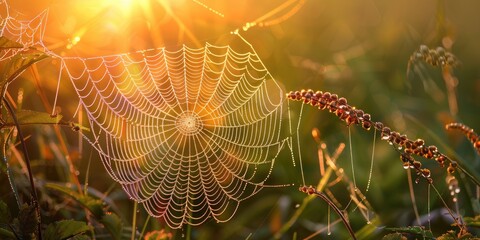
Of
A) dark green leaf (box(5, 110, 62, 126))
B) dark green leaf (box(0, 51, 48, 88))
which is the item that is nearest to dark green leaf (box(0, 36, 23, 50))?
dark green leaf (box(0, 51, 48, 88))

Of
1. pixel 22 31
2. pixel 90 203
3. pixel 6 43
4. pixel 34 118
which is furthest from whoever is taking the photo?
pixel 22 31

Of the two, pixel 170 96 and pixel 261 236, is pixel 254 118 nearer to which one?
pixel 170 96

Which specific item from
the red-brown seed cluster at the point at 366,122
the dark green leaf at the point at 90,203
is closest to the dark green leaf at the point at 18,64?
the dark green leaf at the point at 90,203

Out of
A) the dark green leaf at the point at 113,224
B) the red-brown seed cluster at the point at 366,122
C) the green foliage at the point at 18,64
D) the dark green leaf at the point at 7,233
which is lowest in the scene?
the dark green leaf at the point at 7,233

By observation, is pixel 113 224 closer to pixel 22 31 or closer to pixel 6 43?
pixel 6 43

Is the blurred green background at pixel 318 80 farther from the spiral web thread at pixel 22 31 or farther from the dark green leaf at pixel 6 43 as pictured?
the dark green leaf at pixel 6 43

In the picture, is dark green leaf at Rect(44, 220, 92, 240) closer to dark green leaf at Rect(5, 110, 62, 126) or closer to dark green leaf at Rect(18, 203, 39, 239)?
dark green leaf at Rect(18, 203, 39, 239)

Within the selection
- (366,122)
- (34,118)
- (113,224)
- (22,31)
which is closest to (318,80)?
(22,31)

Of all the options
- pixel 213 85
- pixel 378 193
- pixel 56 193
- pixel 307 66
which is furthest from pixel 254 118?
pixel 56 193

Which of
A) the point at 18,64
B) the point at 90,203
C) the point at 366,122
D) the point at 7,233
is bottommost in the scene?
the point at 7,233

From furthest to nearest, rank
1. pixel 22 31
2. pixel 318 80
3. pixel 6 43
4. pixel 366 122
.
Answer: pixel 318 80
pixel 22 31
pixel 6 43
pixel 366 122
